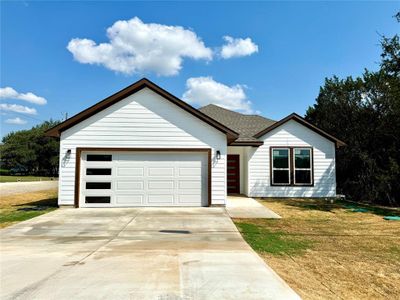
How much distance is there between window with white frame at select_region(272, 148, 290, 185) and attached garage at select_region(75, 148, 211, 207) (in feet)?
16.3

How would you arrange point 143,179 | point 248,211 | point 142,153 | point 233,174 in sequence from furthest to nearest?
point 233,174, point 142,153, point 143,179, point 248,211

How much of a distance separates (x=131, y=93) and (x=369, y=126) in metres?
16.4

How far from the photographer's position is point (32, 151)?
4922cm

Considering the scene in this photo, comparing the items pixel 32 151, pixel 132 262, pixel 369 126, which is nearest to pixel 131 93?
pixel 132 262

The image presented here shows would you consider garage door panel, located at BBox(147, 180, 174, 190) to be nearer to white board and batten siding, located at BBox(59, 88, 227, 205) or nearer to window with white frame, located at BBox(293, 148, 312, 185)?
white board and batten siding, located at BBox(59, 88, 227, 205)

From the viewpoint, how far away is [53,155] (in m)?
50.3

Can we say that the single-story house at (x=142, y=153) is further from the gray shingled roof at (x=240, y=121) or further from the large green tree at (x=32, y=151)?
the large green tree at (x=32, y=151)

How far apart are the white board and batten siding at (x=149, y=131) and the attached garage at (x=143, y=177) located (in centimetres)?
29

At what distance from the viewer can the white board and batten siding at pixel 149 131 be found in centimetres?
1184

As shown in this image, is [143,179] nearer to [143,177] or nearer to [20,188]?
[143,177]

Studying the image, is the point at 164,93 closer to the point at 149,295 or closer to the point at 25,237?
the point at 25,237

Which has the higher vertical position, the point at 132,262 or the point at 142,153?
the point at 142,153

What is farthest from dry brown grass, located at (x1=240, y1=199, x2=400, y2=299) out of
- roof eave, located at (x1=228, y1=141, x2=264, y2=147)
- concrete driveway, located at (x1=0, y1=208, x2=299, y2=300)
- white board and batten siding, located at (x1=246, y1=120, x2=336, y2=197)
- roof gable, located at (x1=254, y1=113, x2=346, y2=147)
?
roof gable, located at (x1=254, y1=113, x2=346, y2=147)

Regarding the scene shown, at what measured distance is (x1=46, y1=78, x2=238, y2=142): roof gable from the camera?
38.4ft
